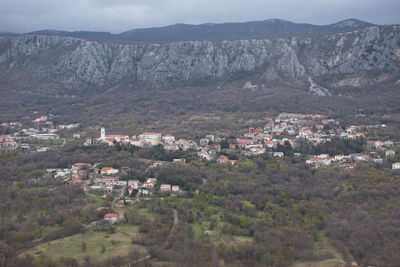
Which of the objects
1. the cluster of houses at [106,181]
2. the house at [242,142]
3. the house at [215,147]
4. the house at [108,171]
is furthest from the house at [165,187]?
the house at [242,142]

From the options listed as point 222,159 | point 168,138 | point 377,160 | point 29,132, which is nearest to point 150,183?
point 222,159

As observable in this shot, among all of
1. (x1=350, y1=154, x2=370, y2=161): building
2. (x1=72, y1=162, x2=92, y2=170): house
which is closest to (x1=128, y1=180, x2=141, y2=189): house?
(x1=72, y1=162, x2=92, y2=170): house

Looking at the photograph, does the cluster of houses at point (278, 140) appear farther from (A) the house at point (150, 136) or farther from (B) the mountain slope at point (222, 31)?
(B) the mountain slope at point (222, 31)

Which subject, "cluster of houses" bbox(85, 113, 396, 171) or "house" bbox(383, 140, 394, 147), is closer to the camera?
"cluster of houses" bbox(85, 113, 396, 171)

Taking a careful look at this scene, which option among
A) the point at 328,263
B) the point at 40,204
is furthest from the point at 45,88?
the point at 328,263

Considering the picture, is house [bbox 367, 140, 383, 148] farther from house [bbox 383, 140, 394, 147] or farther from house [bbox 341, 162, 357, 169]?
house [bbox 341, 162, 357, 169]

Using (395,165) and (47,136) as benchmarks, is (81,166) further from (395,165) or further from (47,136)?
(395,165)
